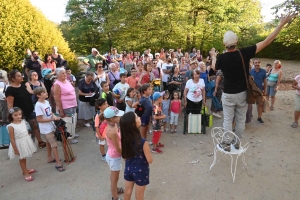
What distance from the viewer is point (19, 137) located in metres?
3.96

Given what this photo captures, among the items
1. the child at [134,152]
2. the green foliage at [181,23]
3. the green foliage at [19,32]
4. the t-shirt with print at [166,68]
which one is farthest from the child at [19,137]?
the green foliage at [181,23]

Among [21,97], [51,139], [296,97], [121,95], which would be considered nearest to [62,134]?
[51,139]

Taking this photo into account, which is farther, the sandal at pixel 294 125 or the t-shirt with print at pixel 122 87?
the sandal at pixel 294 125

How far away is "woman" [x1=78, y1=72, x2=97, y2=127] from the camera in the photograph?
606cm

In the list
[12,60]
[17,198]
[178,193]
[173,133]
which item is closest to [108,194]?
[178,193]

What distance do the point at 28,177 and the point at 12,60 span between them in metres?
5.82

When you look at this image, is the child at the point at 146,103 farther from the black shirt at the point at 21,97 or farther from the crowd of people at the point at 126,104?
the black shirt at the point at 21,97

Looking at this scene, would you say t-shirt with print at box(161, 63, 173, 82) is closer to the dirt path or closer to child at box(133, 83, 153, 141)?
the dirt path

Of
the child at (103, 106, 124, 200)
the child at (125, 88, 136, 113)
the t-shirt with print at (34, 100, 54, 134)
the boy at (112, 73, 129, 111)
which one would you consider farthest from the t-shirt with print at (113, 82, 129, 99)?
the child at (103, 106, 124, 200)

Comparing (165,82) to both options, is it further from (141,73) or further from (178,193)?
(178,193)

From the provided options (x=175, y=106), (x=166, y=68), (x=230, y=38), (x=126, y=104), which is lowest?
(x=175, y=106)

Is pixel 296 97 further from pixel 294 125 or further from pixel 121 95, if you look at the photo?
pixel 121 95

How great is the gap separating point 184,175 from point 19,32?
7798 mm

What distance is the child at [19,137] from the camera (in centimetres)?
388
